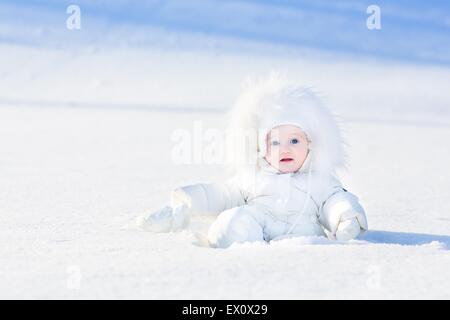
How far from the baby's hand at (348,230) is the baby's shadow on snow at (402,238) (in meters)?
0.13

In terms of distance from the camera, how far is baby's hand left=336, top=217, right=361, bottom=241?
9.16 feet

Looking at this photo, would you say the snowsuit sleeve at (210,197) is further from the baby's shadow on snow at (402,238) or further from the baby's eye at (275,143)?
the baby's shadow on snow at (402,238)

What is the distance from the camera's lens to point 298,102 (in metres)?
3.06

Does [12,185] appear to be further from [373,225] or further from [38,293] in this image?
Result: [38,293]

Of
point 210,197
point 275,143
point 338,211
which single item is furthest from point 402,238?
point 210,197

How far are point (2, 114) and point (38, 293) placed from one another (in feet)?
31.1

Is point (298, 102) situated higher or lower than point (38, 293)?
higher

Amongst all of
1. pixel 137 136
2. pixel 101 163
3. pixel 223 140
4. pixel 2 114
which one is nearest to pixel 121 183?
pixel 101 163

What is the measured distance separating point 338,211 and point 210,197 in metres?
0.51

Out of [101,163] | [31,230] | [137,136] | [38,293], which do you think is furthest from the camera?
[137,136]

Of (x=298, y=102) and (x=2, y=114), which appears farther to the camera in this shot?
(x=2, y=114)

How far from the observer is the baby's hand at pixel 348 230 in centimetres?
279
